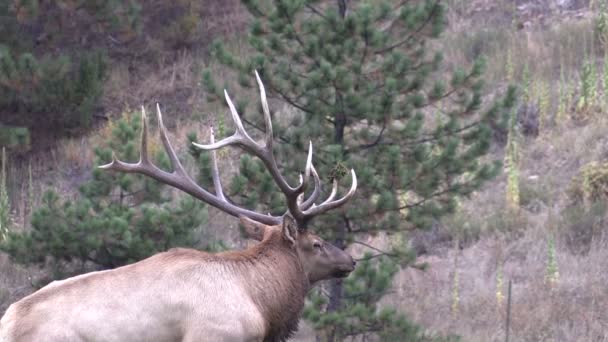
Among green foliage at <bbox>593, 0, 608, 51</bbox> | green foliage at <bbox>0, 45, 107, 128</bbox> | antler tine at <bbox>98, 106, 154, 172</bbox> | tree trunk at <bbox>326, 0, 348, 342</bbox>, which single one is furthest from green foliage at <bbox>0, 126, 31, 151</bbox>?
green foliage at <bbox>593, 0, 608, 51</bbox>

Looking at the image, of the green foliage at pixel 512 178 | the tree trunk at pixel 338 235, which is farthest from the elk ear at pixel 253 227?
the green foliage at pixel 512 178

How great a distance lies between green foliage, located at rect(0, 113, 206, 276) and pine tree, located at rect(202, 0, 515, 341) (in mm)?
920

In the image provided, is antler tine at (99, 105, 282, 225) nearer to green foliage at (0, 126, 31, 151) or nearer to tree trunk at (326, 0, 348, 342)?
tree trunk at (326, 0, 348, 342)

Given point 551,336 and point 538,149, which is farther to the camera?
point 538,149

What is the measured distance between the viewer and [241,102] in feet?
32.6

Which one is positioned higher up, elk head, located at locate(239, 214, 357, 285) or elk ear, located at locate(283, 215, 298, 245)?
elk ear, located at locate(283, 215, 298, 245)

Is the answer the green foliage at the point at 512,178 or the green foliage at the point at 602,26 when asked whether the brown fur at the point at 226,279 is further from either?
the green foliage at the point at 602,26

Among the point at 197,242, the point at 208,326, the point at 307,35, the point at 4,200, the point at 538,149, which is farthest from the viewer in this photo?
the point at 538,149

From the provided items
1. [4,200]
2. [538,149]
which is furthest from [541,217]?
[4,200]

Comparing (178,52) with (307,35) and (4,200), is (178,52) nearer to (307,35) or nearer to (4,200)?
(4,200)

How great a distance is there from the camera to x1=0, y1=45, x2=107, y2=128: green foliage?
44.8ft

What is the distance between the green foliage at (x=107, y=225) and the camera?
1002 centimetres

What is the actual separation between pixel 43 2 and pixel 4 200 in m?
4.60

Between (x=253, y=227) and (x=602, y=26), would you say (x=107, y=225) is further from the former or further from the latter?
(x=602, y=26)
